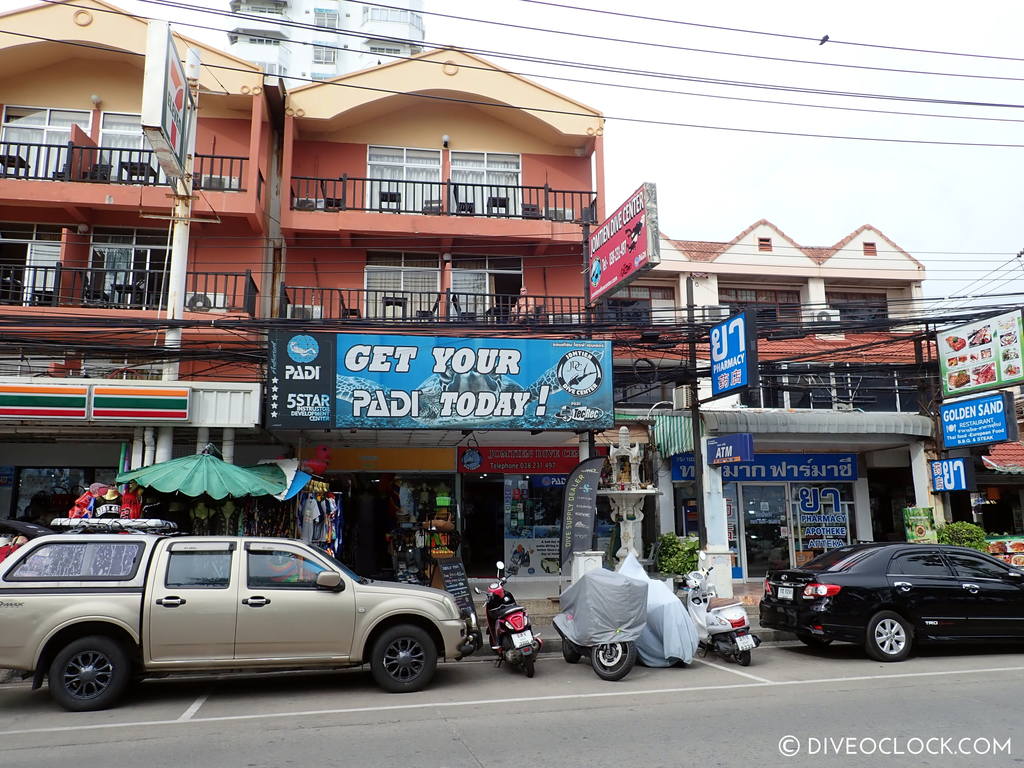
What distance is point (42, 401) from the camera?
40.8 ft

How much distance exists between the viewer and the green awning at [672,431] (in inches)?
707

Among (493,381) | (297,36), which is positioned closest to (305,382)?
(493,381)

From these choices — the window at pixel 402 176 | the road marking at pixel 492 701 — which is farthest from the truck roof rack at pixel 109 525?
the window at pixel 402 176

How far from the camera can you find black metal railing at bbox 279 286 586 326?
17344 millimetres

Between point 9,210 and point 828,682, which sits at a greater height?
point 9,210

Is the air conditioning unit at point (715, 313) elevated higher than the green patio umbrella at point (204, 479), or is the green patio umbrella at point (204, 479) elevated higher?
the air conditioning unit at point (715, 313)

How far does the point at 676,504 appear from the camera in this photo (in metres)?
18.9

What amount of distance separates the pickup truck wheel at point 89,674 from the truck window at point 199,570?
0.85m

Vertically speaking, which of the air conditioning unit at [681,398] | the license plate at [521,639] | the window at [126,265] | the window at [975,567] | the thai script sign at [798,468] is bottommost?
the license plate at [521,639]

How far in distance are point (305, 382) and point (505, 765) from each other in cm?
870

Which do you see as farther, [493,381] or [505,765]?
[493,381]

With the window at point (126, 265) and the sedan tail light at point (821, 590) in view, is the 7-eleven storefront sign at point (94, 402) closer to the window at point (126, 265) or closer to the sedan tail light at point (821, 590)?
the window at point (126, 265)

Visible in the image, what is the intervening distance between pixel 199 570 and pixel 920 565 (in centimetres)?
934

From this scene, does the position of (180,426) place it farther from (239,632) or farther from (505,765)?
(505,765)
